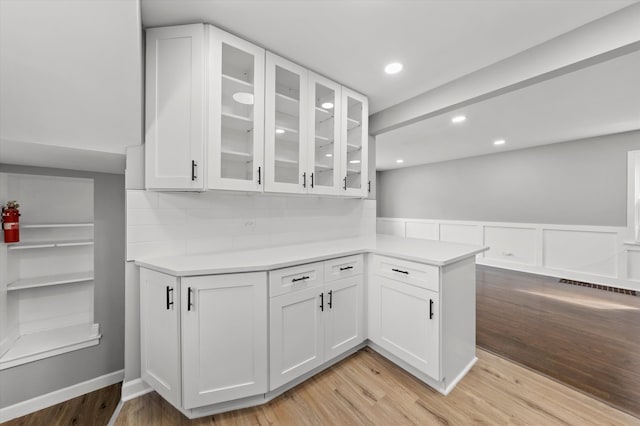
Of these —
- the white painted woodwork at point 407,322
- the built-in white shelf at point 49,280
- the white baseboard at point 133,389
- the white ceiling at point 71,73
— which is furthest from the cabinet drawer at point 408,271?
the built-in white shelf at point 49,280

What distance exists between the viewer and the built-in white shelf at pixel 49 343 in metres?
1.88

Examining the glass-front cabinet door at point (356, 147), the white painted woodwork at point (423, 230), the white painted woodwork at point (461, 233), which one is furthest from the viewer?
the white painted woodwork at point (423, 230)

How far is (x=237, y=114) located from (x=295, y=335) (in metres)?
1.56

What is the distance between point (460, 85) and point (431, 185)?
4515mm

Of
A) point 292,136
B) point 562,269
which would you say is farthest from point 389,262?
point 562,269

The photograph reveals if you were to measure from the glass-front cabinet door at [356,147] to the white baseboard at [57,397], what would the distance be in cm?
266

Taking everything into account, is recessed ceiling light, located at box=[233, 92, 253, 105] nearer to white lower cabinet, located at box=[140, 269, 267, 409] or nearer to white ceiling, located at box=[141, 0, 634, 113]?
white ceiling, located at box=[141, 0, 634, 113]

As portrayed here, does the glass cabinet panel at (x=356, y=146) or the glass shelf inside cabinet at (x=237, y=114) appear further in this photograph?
the glass cabinet panel at (x=356, y=146)

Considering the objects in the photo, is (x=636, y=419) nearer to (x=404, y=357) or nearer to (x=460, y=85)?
(x=404, y=357)

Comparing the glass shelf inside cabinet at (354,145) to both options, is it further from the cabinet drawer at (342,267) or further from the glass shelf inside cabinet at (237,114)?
the glass shelf inside cabinet at (237,114)

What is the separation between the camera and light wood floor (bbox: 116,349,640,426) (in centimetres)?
142

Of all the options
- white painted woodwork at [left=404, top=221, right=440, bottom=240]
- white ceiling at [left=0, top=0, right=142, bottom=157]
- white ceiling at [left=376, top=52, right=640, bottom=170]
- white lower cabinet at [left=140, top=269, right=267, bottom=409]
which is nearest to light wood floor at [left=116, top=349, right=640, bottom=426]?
white lower cabinet at [left=140, top=269, right=267, bottom=409]

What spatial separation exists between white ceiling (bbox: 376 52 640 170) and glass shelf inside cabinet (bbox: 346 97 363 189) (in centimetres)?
141

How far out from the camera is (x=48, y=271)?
225cm
